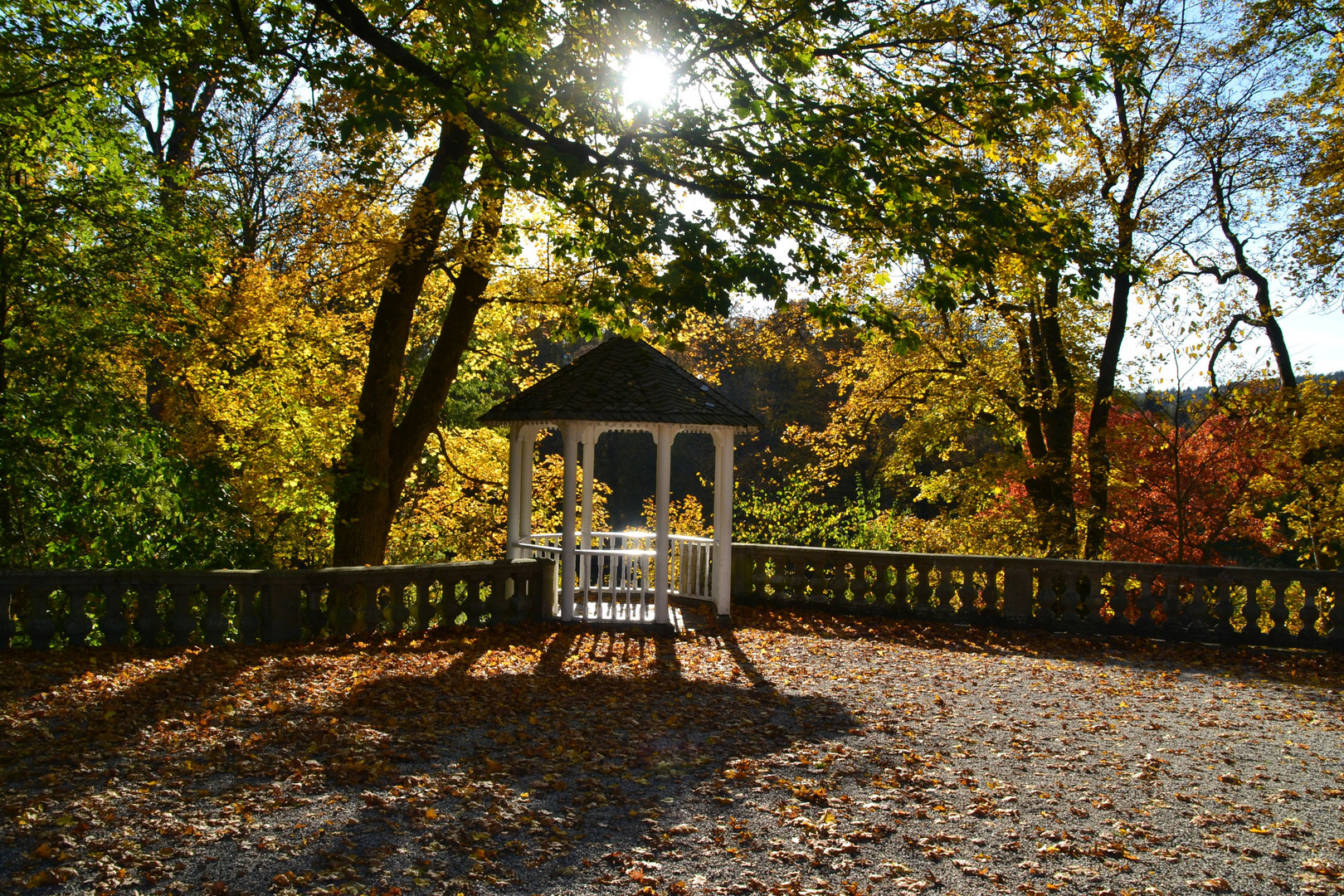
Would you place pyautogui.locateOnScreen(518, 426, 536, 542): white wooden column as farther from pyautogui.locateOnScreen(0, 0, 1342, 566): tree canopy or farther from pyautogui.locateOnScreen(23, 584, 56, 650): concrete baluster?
pyautogui.locateOnScreen(23, 584, 56, 650): concrete baluster

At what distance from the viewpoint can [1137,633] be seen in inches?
433

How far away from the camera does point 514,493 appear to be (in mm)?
12867

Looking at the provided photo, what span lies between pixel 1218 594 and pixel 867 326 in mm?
4849

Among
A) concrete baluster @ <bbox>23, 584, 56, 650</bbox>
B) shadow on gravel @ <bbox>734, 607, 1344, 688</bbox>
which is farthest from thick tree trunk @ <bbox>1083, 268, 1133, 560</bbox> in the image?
concrete baluster @ <bbox>23, 584, 56, 650</bbox>

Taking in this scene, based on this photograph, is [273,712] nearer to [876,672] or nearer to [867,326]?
[876,672]

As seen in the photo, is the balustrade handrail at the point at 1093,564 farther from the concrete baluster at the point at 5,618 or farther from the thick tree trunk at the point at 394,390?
the concrete baluster at the point at 5,618

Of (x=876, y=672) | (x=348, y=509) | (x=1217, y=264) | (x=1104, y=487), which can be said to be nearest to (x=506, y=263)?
(x=348, y=509)

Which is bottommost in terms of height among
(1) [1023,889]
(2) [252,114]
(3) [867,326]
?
(1) [1023,889]

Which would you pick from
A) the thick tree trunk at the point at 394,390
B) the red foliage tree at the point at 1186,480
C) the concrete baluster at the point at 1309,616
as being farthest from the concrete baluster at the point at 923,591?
the thick tree trunk at the point at 394,390

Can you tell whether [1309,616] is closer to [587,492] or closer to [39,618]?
[587,492]

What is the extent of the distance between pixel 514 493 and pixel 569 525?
1618 mm

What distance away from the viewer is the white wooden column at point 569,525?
11406mm

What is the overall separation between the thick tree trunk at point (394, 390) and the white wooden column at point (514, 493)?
3.93ft

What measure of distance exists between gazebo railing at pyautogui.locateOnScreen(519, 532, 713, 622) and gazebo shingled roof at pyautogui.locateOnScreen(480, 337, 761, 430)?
1664 millimetres
